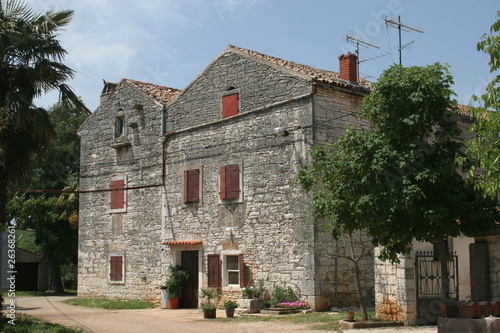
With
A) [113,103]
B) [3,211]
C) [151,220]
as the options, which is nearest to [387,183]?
[3,211]

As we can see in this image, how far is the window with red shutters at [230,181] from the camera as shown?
55.9 feet

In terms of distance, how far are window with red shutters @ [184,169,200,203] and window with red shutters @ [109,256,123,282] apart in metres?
4.18

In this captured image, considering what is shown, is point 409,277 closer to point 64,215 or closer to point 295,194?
point 295,194

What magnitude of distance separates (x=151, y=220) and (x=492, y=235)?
1230cm

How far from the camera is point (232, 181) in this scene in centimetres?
1714

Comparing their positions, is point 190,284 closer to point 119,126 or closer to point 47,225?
point 119,126

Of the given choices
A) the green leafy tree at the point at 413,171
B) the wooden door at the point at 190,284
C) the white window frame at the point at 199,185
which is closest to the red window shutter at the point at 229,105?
the white window frame at the point at 199,185

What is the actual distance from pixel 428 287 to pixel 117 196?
12619mm

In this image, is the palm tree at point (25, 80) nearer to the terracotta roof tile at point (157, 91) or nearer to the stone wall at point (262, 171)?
the stone wall at point (262, 171)

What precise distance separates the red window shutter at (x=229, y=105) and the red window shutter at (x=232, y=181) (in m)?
1.64

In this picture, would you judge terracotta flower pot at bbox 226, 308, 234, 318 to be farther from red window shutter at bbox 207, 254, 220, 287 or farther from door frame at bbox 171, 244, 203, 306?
door frame at bbox 171, 244, 203, 306

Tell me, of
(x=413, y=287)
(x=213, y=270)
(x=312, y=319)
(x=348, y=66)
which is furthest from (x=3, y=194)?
(x=348, y=66)

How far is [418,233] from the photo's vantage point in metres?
9.83

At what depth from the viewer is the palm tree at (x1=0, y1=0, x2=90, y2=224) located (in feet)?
37.2
